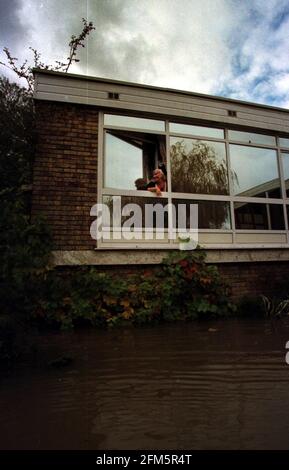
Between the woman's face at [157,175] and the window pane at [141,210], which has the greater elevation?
the woman's face at [157,175]

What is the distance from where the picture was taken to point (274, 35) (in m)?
6.23

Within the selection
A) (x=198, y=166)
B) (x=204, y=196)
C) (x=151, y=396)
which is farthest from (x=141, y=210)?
(x=151, y=396)

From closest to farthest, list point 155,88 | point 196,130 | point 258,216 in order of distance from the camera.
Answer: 1. point 155,88
2. point 196,130
3. point 258,216

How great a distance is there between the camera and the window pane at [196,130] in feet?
18.4

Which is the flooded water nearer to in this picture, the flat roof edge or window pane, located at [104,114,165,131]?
window pane, located at [104,114,165,131]

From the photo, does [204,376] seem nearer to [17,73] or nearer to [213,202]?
[213,202]

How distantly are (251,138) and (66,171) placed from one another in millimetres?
4014

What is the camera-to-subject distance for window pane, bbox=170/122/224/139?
5613 millimetres

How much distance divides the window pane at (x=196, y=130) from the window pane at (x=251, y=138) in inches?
11.0

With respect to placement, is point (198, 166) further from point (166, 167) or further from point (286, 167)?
point (286, 167)

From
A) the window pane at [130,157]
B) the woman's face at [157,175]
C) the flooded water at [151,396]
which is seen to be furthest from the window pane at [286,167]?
the flooded water at [151,396]

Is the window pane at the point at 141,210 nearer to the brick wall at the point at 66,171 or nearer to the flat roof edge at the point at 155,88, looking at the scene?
the brick wall at the point at 66,171

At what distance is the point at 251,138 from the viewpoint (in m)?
6.15

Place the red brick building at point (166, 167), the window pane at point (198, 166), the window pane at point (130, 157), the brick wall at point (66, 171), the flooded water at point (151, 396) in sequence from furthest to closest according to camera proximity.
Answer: the window pane at point (198, 166) < the window pane at point (130, 157) < the red brick building at point (166, 167) < the brick wall at point (66, 171) < the flooded water at point (151, 396)
